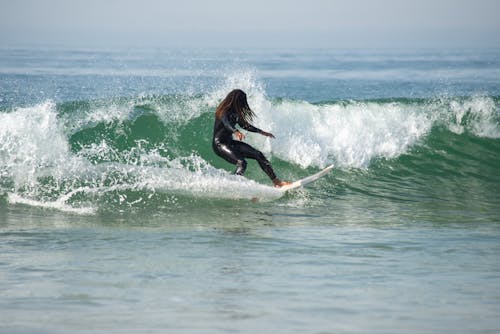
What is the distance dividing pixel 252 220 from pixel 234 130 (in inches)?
50.0

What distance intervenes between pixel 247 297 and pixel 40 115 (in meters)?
7.45

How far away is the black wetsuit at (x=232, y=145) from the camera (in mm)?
10070

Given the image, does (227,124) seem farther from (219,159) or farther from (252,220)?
(219,159)

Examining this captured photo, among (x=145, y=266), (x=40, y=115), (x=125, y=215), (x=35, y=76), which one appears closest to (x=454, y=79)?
(x=35, y=76)

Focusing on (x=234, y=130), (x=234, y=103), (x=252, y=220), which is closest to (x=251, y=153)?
(x=234, y=130)

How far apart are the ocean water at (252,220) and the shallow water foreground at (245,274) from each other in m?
0.02

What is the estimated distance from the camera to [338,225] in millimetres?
9047

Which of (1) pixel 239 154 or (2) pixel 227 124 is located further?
(1) pixel 239 154

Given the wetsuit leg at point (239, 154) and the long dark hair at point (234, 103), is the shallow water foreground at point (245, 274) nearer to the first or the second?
the wetsuit leg at point (239, 154)

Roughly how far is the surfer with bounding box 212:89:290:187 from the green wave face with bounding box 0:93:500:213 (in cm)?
27


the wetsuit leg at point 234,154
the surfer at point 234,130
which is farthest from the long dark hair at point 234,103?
the wetsuit leg at point 234,154

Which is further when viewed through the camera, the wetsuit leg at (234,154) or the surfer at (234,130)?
the wetsuit leg at (234,154)

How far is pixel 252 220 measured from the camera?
364 inches

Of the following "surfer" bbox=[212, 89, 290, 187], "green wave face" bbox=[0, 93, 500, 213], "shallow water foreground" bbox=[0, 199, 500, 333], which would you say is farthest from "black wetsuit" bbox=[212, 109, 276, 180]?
"shallow water foreground" bbox=[0, 199, 500, 333]
